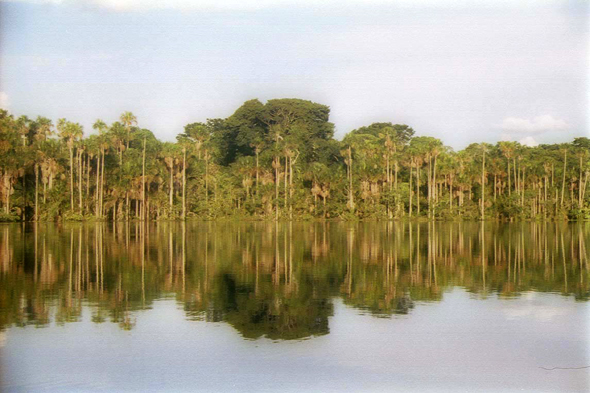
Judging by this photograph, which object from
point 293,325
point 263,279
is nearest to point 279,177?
point 263,279

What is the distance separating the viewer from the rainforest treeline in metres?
68.6

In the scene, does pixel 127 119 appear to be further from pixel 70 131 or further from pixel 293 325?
pixel 293 325

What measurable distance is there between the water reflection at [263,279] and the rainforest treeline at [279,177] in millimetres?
37571

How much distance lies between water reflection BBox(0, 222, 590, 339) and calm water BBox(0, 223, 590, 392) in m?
0.07

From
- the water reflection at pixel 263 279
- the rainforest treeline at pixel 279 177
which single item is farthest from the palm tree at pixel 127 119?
the water reflection at pixel 263 279

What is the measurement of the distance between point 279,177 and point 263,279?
205ft

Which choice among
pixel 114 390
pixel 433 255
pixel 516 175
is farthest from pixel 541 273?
pixel 516 175

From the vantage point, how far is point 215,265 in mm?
23547

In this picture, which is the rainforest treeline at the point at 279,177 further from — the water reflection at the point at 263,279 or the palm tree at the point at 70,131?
the water reflection at the point at 263,279

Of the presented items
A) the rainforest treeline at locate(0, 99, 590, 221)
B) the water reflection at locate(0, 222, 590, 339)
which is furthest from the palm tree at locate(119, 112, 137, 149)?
the water reflection at locate(0, 222, 590, 339)

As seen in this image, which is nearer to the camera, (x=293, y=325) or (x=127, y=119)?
(x=293, y=325)

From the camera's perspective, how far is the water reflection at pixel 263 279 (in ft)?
47.6

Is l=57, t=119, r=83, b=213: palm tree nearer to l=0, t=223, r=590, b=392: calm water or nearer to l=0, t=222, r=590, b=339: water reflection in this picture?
l=0, t=222, r=590, b=339: water reflection

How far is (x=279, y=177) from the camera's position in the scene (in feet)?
269
